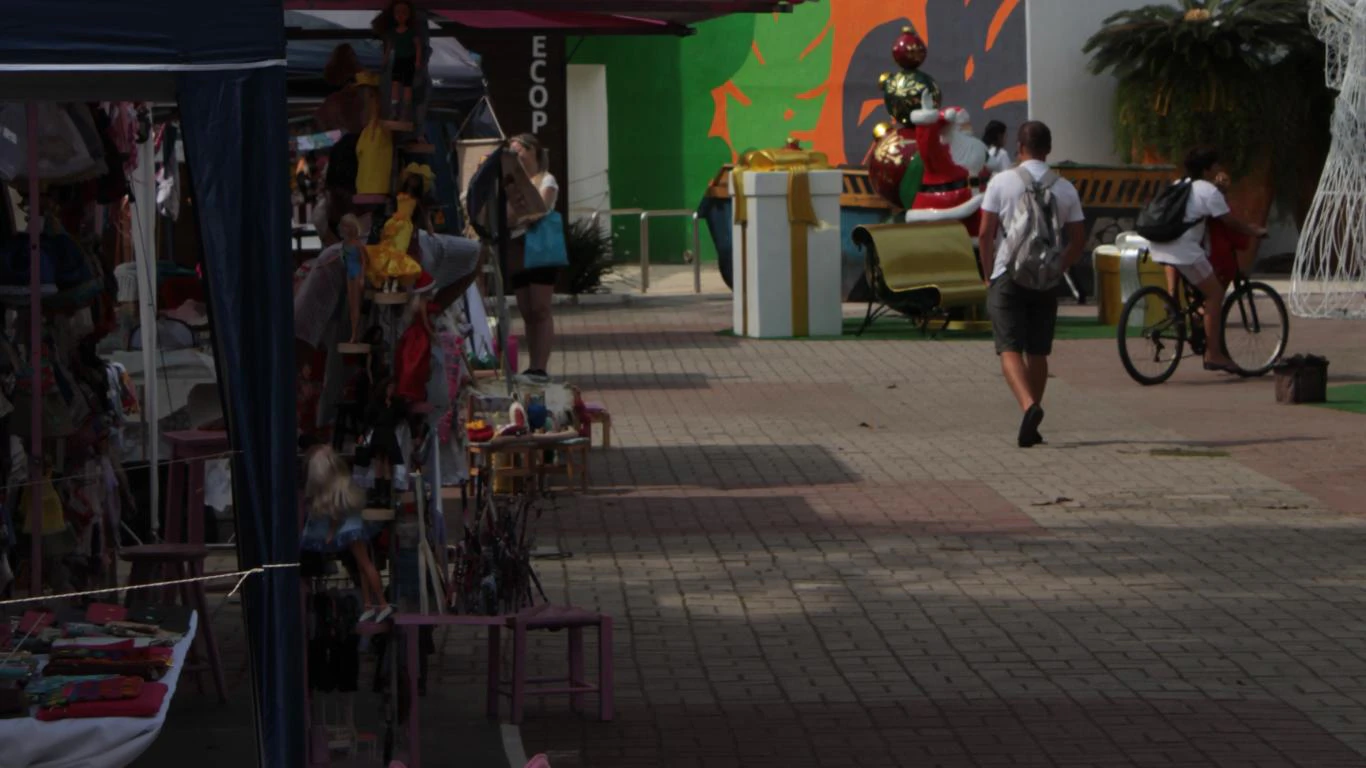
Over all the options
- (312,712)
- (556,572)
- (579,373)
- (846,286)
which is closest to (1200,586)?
(556,572)

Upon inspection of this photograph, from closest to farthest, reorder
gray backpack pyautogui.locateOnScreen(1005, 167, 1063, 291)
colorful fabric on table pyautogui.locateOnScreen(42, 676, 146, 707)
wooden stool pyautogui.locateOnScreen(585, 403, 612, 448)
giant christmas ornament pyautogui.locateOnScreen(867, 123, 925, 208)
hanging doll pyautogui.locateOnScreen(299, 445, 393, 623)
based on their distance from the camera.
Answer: colorful fabric on table pyautogui.locateOnScreen(42, 676, 146, 707) < hanging doll pyautogui.locateOnScreen(299, 445, 393, 623) < wooden stool pyautogui.locateOnScreen(585, 403, 612, 448) < gray backpack pyautogui.locateOnScreen(1005, 167, 1063, 291) < giant christmas ornament pyautogui.locateOnScreen(867, 123, 925, 208)

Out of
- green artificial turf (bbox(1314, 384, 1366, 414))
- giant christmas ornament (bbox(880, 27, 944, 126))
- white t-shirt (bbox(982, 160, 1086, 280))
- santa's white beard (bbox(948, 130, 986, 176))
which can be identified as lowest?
green artificial turf (bbox(1314, 384, 1366, 414))

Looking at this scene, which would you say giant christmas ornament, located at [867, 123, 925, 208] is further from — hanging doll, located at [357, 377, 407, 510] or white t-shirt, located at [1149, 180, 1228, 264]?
hanging doll, located at [357, 377, 407, 510]

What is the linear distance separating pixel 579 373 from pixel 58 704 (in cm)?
1287

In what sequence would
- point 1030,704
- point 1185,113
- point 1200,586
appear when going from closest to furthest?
point 1030,704 → point 1200,586 → point 1185,113

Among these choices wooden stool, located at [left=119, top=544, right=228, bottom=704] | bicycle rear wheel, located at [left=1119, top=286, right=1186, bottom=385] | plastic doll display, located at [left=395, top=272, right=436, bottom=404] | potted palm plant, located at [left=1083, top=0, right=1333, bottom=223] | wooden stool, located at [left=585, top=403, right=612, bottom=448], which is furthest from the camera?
potted palm plant, located at [left=1083, top=0, right=1333, bottom=223]

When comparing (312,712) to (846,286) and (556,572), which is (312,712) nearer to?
(556,572)

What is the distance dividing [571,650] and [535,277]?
25.7 ft

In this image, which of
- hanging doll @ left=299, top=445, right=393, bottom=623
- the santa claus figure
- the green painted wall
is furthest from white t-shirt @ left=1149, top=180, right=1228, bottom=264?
the green painted wall

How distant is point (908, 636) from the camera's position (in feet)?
27.0

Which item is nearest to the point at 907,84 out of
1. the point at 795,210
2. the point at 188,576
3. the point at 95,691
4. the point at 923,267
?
the point at 923,267

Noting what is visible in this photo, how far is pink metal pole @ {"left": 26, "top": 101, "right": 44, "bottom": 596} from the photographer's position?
738cm

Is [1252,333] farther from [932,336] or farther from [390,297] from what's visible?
[390,297]

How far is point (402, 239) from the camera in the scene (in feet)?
23.0
